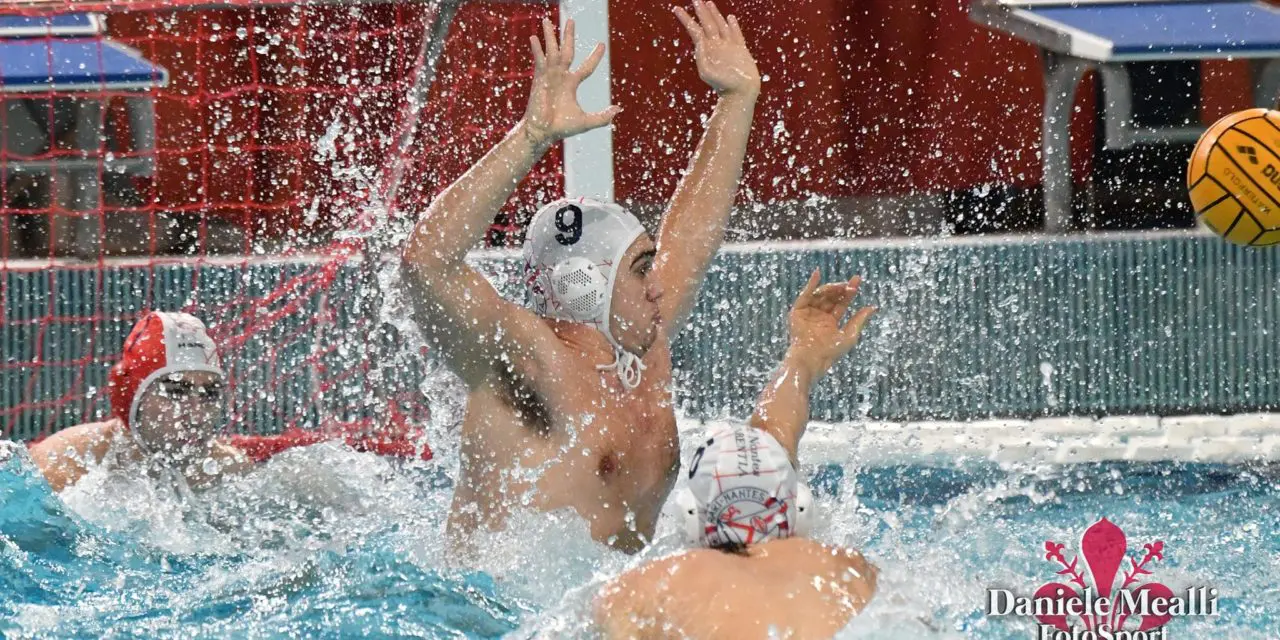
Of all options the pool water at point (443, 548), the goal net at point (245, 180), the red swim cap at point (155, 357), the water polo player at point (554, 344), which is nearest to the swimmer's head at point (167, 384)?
the red swim cap at point (155, 357)

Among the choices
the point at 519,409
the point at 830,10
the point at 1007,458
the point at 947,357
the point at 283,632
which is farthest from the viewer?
the point at 830,10

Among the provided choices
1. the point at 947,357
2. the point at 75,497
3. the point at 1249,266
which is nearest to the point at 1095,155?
the point at 1249,266

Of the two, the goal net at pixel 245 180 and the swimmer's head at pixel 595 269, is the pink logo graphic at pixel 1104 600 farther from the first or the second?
the goal net at pixel 245 180

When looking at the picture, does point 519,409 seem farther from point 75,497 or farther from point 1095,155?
point 1095,155

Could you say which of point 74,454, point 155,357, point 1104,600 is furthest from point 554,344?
point 74,454

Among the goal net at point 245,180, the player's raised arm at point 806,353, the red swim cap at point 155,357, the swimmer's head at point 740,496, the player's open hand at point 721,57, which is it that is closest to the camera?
the swimmer's head at point 740,496

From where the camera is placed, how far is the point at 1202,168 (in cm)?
402

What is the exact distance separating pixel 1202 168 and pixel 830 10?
4021 mm

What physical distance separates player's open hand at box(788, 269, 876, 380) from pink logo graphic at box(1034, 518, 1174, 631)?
0.70 m

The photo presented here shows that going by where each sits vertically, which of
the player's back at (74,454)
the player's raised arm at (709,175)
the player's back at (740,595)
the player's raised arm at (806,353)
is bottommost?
the player's back at (74,454)

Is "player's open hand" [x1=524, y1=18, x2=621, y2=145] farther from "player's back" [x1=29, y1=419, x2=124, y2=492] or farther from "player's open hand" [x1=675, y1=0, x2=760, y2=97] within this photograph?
"player's back" [x1=29, y1=419, x2=124, y2=492]

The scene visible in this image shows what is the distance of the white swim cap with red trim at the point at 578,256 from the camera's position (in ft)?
9.39

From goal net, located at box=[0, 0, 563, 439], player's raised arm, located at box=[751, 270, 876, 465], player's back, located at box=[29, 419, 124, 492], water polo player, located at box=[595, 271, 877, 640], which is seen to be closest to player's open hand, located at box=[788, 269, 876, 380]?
player's raised arm, located at box=[751, 270, 876, 465]

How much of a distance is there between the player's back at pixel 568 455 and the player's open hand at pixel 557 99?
19.9 inches
